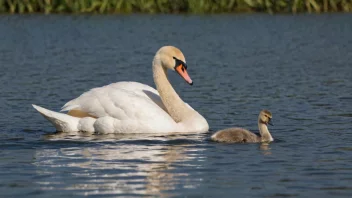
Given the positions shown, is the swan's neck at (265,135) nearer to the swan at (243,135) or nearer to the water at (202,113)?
the swan at (243,135)

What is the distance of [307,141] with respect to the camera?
1434 cm

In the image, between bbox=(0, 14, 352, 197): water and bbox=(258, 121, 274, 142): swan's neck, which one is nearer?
bbox=(0, 14, 352, 197): water

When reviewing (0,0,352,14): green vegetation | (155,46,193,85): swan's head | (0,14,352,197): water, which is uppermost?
(155,46,193,85): swan's head

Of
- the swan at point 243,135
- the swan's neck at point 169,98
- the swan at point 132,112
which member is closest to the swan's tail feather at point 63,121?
the swan at point 132,112

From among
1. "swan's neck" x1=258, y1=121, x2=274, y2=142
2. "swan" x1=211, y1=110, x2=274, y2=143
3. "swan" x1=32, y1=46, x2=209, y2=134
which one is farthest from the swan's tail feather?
"swan's neck" x1=258, y1=121, x2=274, y2=142

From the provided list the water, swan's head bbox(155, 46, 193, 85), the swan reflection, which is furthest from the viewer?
swan's head bbox(155, 46, 193, 85)

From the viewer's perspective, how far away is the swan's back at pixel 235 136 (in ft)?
46.2

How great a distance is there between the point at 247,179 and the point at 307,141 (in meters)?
2.88

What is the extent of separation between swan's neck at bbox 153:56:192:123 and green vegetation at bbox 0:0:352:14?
3308 centimetres

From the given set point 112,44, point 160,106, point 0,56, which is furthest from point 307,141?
point 112,44

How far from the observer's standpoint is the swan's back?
46.2 ft

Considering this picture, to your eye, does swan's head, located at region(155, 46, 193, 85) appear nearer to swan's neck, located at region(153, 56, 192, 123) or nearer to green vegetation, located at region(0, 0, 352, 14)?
swan's neck, located at region(153, 56, 192, 123)

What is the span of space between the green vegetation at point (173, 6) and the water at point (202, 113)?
1033 centimetres

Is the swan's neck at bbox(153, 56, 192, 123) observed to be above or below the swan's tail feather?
above
